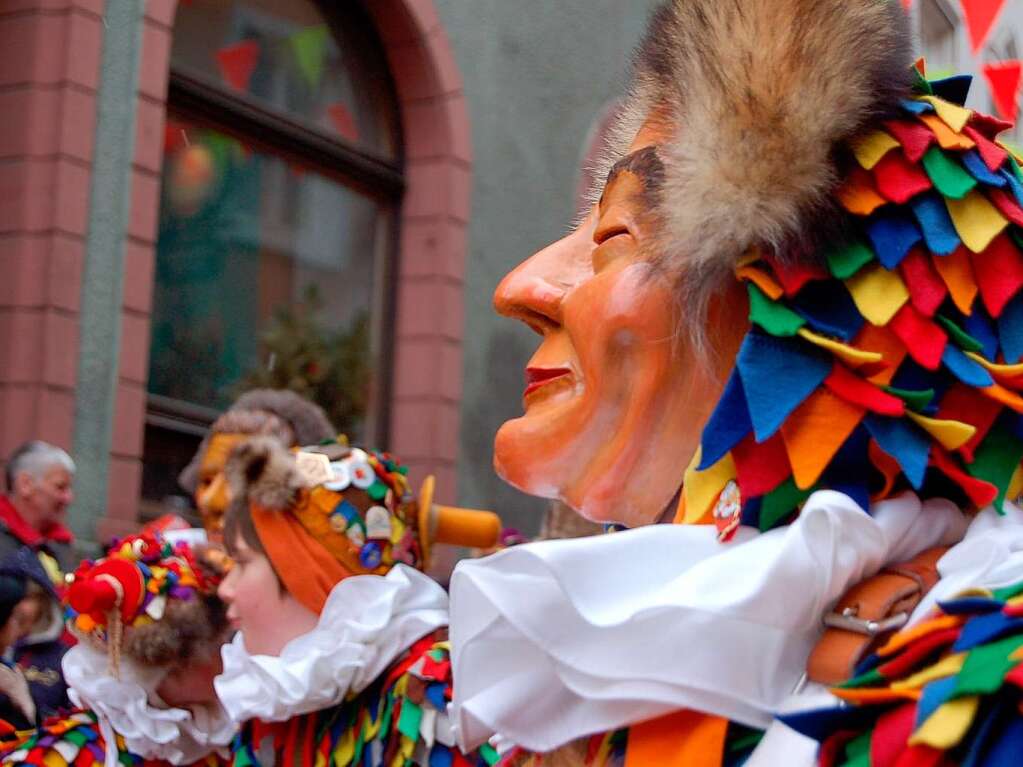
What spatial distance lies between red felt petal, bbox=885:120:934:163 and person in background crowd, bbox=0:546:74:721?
2.67 m

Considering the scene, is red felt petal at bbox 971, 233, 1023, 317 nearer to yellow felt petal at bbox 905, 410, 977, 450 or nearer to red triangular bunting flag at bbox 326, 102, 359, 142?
yellow felt petal at bbox 905, 410, 977, 450

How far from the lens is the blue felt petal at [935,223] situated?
153 centimetres

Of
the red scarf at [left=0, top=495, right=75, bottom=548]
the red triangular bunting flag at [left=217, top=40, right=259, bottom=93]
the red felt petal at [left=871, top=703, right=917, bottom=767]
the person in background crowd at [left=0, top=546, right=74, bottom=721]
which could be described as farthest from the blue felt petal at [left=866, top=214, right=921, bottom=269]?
the red triangular bunting flag at [left=217, top=40, right=259, bottom=93]

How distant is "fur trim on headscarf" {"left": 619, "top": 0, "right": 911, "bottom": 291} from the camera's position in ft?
5.10

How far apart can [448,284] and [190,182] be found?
4.51ft

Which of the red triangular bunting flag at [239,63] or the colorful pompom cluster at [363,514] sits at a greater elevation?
the red triangular bunting flag at [239,63]

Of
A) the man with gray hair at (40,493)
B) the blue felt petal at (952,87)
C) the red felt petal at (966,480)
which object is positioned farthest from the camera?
the man with gray hair at (40,493)

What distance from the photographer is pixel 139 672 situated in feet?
11.2

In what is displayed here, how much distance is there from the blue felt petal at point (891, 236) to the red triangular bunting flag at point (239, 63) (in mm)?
5488

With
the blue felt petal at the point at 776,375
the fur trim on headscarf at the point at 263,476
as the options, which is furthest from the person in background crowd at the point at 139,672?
the blue felt petal at the point at 776,375

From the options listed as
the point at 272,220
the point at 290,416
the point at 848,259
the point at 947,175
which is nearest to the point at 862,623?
the point at 848,259

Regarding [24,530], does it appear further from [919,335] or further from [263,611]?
[919,335]

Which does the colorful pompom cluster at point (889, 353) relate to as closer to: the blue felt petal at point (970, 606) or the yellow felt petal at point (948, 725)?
the blue felt petal at point (970, 606)

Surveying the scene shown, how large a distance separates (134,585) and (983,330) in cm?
231
